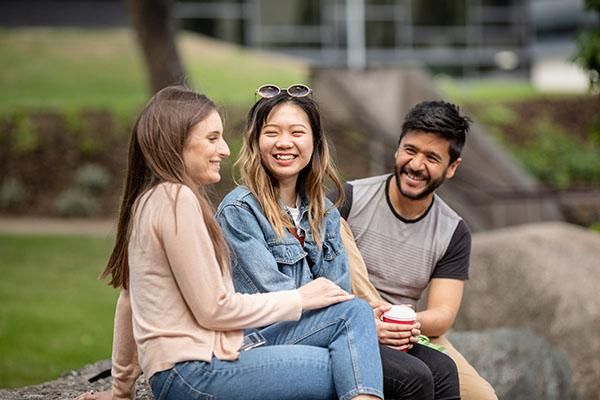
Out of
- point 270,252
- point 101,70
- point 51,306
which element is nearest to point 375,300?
point 270,252

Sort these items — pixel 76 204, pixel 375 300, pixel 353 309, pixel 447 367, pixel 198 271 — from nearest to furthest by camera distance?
pixel 198 271
pixel 353 309
pixel 447 367
pixel 375 300
pixel 76 204

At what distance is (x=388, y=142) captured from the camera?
12500mm

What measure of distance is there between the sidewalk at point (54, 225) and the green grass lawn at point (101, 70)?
1.96 meters

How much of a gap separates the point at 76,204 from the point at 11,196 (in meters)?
0.94

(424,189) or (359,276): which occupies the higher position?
(424,189)

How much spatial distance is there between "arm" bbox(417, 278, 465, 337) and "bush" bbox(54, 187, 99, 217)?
33.6 ft

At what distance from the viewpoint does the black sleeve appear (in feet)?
14.5

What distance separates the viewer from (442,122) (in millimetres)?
4316

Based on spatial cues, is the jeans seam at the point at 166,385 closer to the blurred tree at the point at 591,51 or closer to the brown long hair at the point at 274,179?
the brown long hair at the point at 274,179

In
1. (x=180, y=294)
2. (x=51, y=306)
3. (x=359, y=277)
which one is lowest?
(x=51, y=306)

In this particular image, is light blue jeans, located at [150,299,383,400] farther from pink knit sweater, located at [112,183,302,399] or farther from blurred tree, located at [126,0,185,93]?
blurred tree, located at [126,0,185,93]

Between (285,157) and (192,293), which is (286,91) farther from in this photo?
(192,293)

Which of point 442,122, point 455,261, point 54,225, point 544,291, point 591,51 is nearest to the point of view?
point 442,122

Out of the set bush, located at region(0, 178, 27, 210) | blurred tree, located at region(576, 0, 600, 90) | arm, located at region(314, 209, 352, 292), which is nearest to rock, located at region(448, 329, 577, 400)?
arm, located at region(314, 209, 352, 292)
